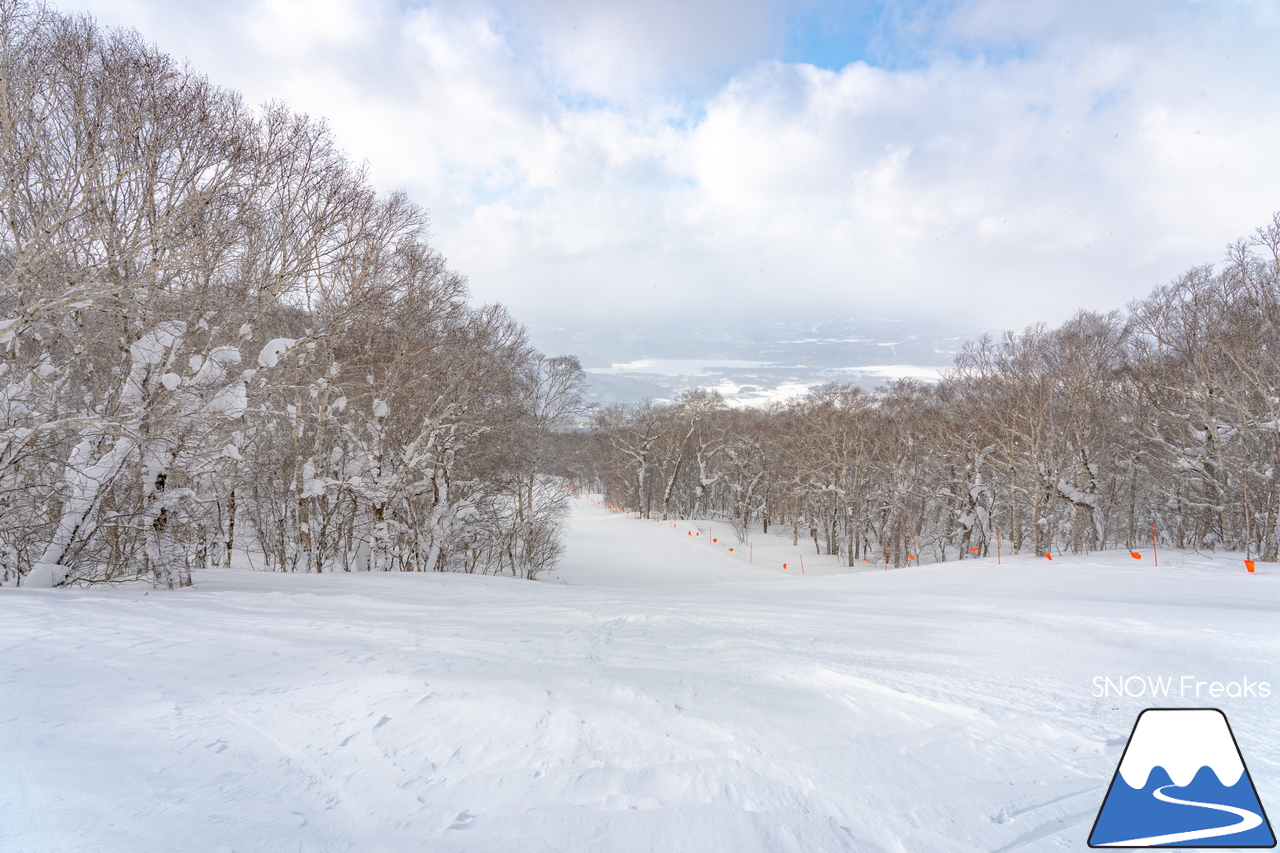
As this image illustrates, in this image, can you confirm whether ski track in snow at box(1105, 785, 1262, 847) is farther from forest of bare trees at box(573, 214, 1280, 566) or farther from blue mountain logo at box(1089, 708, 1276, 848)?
forest of bare trees at box(573, 214, 1280, 566)

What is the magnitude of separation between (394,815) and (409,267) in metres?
13.2

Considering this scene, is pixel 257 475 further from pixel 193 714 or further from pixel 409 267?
pixel 193 714

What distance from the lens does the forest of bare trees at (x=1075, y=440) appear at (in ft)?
53.8

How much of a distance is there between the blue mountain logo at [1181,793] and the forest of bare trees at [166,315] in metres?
8.73

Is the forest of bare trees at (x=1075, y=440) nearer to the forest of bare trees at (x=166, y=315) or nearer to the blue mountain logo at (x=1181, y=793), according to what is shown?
the blue mountain logo at (x=1181, y=793)

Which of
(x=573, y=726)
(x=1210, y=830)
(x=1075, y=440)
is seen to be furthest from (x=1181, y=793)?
(x=1075, y=440)

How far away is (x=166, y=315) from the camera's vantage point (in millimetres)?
7992

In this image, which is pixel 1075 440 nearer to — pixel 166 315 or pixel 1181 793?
pixel 1181 793

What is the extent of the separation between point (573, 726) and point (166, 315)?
8.98 metres

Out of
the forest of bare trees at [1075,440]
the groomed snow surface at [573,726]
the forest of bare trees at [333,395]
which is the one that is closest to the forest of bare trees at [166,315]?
the forest of bare trees at [333,395]

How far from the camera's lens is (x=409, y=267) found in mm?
13227

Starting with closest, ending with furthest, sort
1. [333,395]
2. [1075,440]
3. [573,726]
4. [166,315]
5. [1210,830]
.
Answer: [1210,830] → [573,726] → [166,315] → [333,395] → [1075,440]

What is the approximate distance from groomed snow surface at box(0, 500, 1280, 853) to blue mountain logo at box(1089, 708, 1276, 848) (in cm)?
21

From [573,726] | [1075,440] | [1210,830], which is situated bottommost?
[573,726]
